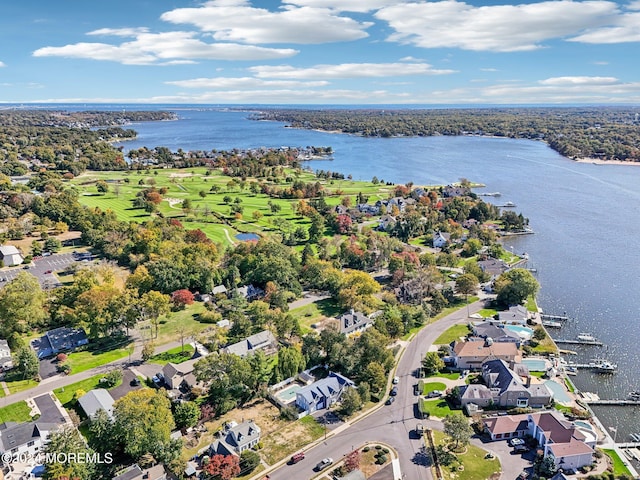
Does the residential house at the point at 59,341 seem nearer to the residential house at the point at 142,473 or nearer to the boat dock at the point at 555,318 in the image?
the residential house at the point at 142,473

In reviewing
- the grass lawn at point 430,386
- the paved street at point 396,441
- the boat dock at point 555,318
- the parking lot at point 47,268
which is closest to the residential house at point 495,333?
the boat dock at point 555,318

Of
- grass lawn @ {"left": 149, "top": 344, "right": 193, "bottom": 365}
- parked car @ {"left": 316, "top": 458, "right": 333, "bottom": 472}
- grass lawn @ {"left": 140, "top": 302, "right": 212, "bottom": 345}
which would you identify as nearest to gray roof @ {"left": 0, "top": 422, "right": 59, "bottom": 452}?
grass lawn @ {"left": 149, "top": 344, "right": 193, "bottom": 365}

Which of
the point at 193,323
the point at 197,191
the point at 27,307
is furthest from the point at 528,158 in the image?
the point at 27,307

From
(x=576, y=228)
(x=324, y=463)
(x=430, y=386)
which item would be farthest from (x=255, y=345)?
(x=576, y=228)

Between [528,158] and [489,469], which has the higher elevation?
[528,158]

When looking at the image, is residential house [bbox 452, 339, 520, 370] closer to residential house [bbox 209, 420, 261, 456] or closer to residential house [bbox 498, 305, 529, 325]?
residential house [bbox 498, 305, 529, 325]

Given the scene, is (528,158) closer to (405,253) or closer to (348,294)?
(405,253)
